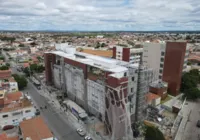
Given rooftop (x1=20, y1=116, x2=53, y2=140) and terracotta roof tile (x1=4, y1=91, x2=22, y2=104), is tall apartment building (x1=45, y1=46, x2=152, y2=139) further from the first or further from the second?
terracotta roof tile (x1=4, y1=91, x2=22, y2=104)

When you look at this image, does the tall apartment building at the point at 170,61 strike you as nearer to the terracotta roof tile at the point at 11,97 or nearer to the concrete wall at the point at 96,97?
the concrete wall at the point at 96,97

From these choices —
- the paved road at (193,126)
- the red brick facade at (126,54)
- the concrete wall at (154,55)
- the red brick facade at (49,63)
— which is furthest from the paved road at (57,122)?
the concrete wall at (154,55)

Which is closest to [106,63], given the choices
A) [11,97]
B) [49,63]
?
[11,97]

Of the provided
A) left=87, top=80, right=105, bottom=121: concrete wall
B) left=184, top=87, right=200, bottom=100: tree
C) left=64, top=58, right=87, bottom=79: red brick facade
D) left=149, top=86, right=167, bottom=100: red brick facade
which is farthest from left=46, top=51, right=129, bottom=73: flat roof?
left=184, top=87, right=200, bottom=100: tree

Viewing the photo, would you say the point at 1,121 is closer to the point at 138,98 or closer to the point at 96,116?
the point at 96,116

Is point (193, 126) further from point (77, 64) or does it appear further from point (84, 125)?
Answer: point (77, 64)

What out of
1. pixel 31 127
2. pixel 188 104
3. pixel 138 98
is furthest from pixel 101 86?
pixel 188 104
